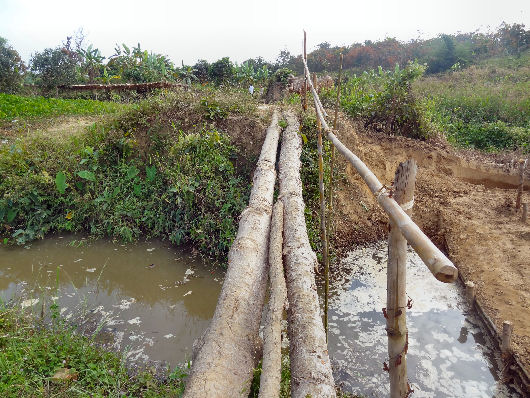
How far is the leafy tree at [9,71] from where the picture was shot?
13.1m

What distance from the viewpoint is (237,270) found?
106 inches

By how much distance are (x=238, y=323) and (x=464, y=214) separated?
18.4 feet

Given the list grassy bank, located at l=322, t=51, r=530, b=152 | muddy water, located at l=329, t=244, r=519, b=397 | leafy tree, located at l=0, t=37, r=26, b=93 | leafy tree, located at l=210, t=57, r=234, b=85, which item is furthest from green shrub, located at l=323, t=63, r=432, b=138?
leafy tree, located at l=0, t=37, r=26, b=93

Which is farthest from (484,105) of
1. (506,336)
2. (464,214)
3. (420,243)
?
(420,243)

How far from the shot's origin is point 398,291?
7.19 ft

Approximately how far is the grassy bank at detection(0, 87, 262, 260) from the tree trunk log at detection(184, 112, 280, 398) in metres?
2.01

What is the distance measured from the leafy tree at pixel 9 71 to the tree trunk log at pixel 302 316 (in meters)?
13.5

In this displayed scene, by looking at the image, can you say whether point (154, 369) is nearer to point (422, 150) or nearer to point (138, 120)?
point (138, 120)

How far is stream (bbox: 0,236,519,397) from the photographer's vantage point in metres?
3.68

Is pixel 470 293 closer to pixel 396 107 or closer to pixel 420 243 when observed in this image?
pixel 420 243

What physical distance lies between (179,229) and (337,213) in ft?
7.99

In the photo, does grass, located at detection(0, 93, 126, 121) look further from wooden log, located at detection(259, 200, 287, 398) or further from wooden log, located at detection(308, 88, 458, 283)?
wooden log, located at detection(308, 88, 458, 283)

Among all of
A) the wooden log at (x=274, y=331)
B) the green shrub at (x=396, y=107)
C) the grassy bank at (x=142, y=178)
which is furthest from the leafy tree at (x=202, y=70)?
the wooden log at (x=274, y=331)

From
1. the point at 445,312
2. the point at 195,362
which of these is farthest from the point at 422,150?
the point at 195,362
